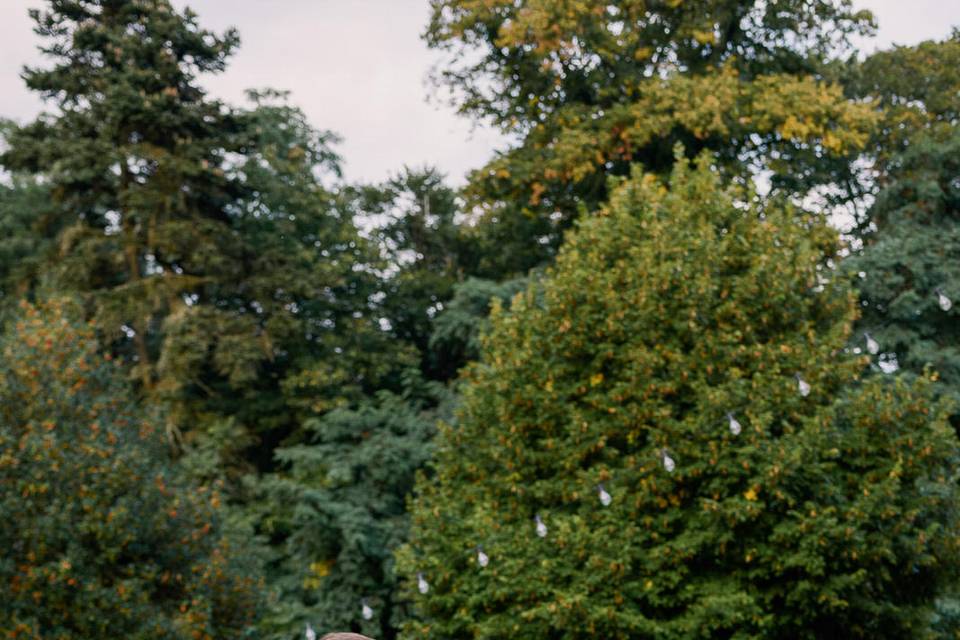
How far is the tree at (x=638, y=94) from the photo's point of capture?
14.5m

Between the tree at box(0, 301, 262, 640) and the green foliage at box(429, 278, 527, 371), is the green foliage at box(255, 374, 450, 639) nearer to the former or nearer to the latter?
the green foliage at box(429, 278, 527, 371)

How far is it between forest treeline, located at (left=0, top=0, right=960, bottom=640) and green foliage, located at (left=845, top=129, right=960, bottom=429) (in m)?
0.06

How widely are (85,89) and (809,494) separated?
1547 cm

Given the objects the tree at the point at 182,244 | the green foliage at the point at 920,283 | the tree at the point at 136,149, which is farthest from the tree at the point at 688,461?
the tree at the point at 136,149

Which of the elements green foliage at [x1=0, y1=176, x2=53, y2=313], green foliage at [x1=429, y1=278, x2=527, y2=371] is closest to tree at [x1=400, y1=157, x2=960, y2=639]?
green foliage at [x1=429, y1=278, x2=527, y2=371]

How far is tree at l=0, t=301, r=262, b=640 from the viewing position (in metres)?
9.52

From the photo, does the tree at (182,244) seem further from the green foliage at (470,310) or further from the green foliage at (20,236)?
the green foliage at (470,310)

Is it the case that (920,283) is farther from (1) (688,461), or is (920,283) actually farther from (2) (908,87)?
(2) (908,87)

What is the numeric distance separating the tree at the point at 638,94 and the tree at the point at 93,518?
737 centimetres

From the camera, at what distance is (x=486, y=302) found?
1680cm

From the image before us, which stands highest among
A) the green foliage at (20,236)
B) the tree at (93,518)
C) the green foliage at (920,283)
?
the green foliage at (20,236)

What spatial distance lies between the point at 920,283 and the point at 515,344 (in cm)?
607

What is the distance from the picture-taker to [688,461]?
9.56m

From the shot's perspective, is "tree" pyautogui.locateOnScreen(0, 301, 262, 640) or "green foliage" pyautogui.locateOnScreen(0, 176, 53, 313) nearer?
"tree" pyautogui.locateOnScreen(0, 301, 262, 640)
